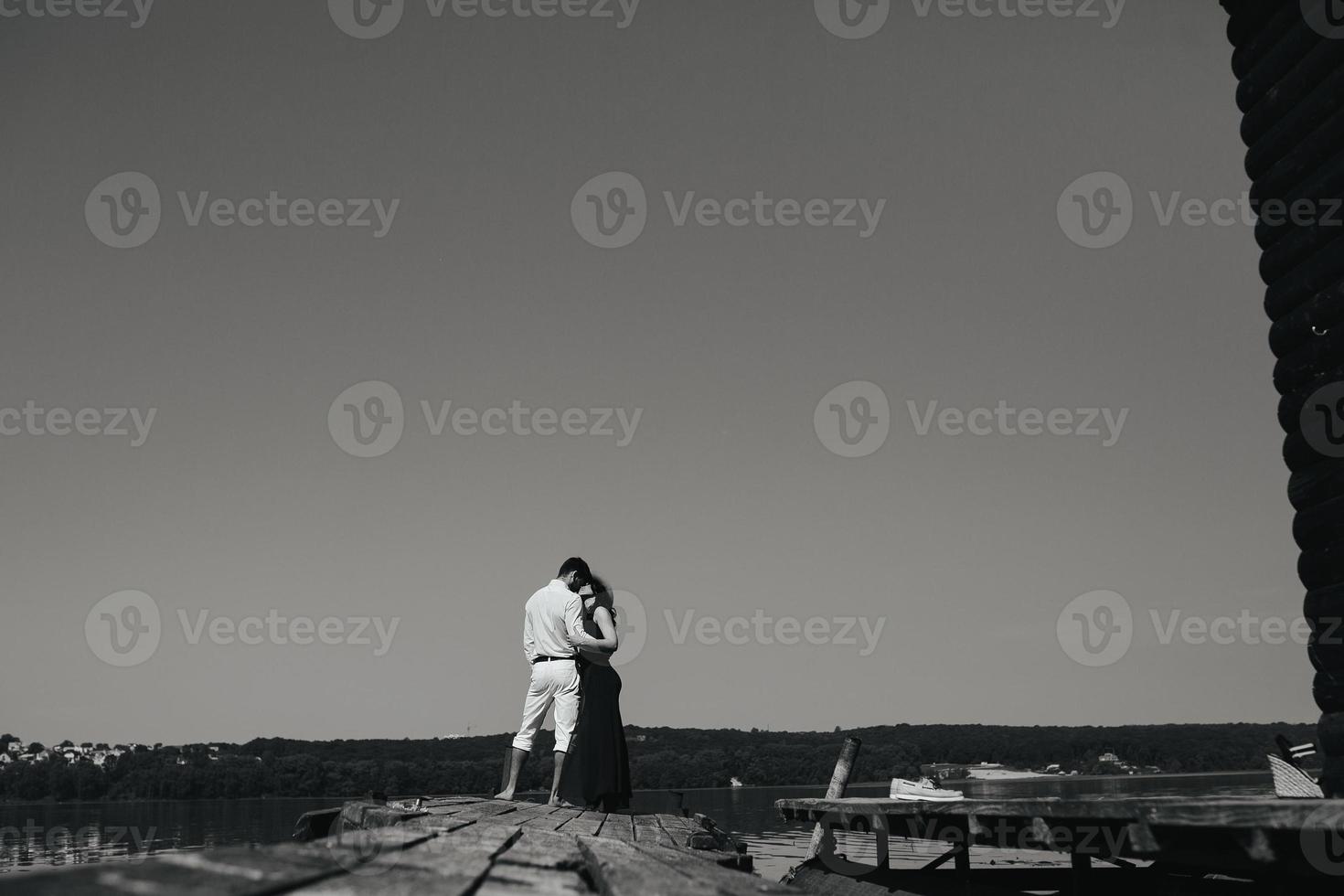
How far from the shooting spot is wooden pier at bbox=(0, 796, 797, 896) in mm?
1634

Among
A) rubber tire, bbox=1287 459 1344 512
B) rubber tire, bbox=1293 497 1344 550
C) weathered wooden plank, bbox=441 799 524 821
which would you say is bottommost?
weathered wooden plank, bbox=441 799 524 821

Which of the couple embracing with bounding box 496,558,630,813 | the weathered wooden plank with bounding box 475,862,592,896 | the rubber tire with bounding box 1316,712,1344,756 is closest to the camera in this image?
the weathered wooden plank with bounding box 475,862,592,896

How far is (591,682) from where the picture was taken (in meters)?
10.4

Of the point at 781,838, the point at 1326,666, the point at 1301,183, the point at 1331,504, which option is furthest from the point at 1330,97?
the point at 781,838

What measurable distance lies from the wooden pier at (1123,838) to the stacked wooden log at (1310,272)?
1.66m

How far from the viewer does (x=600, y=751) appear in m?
10.1

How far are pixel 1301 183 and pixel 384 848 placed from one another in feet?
21.9

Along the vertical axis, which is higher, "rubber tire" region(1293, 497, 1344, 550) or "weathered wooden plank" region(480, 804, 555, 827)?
"rubber tire" region(1293, 497, 1344, 550)

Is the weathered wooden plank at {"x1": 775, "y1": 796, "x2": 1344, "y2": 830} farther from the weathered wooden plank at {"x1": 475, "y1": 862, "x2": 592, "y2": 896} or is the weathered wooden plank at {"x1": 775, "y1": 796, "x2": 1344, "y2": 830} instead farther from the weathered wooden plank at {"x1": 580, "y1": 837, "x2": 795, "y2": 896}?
the weathered wooden plank at {"x1": 475, "y1": 862, "x2": 592, "y2": 896}

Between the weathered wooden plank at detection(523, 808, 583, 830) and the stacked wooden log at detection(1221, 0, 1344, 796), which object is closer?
the weathered wooden plank at detection(523, 808, 583, 830)

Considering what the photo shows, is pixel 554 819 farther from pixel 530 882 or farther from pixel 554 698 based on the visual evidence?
pixel 530 882

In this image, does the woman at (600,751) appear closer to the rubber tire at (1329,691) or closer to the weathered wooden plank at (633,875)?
the rubber tire at (1329,691)

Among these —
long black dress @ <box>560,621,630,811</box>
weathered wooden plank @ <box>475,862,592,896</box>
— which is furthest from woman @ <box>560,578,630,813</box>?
weathered wooden plank @ <box>475,862,592,896</box>

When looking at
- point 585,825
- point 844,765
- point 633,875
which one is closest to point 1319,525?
point 585,825
